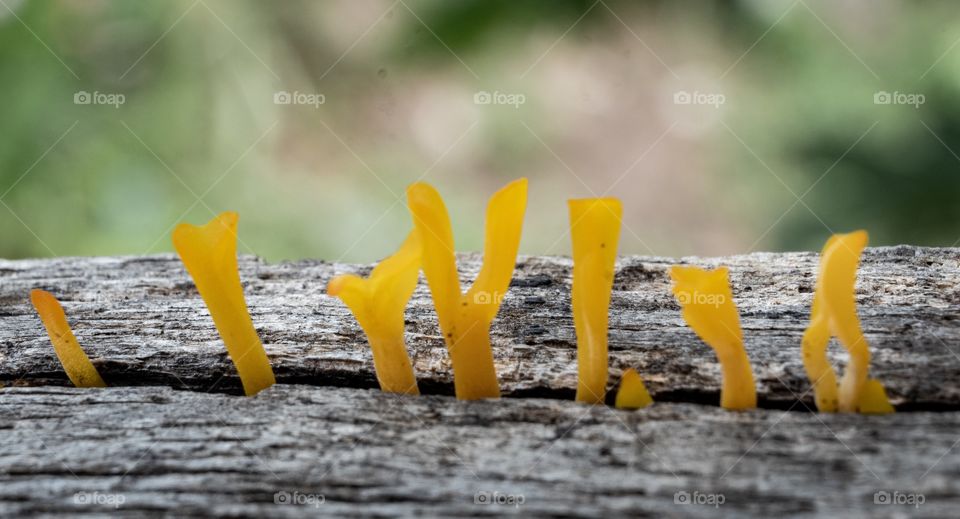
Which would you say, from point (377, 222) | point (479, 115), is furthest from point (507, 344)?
point (479, 115)

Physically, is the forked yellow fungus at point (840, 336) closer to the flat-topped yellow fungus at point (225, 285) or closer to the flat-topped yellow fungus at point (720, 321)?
the flat-topped yellow fungus at point (720, 321)

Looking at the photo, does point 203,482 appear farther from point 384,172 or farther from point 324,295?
point 384,172

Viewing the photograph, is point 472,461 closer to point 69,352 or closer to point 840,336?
point 840,336

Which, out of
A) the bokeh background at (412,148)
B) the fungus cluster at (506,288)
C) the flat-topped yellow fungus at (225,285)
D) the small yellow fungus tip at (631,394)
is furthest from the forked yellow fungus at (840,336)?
the bokeh background at (412,148)

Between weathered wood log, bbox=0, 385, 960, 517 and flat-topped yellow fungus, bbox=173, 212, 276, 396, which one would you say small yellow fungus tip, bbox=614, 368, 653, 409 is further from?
flat-topped yellow fungus, bbox=173, 212, 276, 396

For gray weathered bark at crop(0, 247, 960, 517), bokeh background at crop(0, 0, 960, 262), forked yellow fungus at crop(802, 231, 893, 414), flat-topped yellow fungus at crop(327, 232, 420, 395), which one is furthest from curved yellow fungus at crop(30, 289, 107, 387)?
bokeh background at crop(0, 0, 960, 262)
